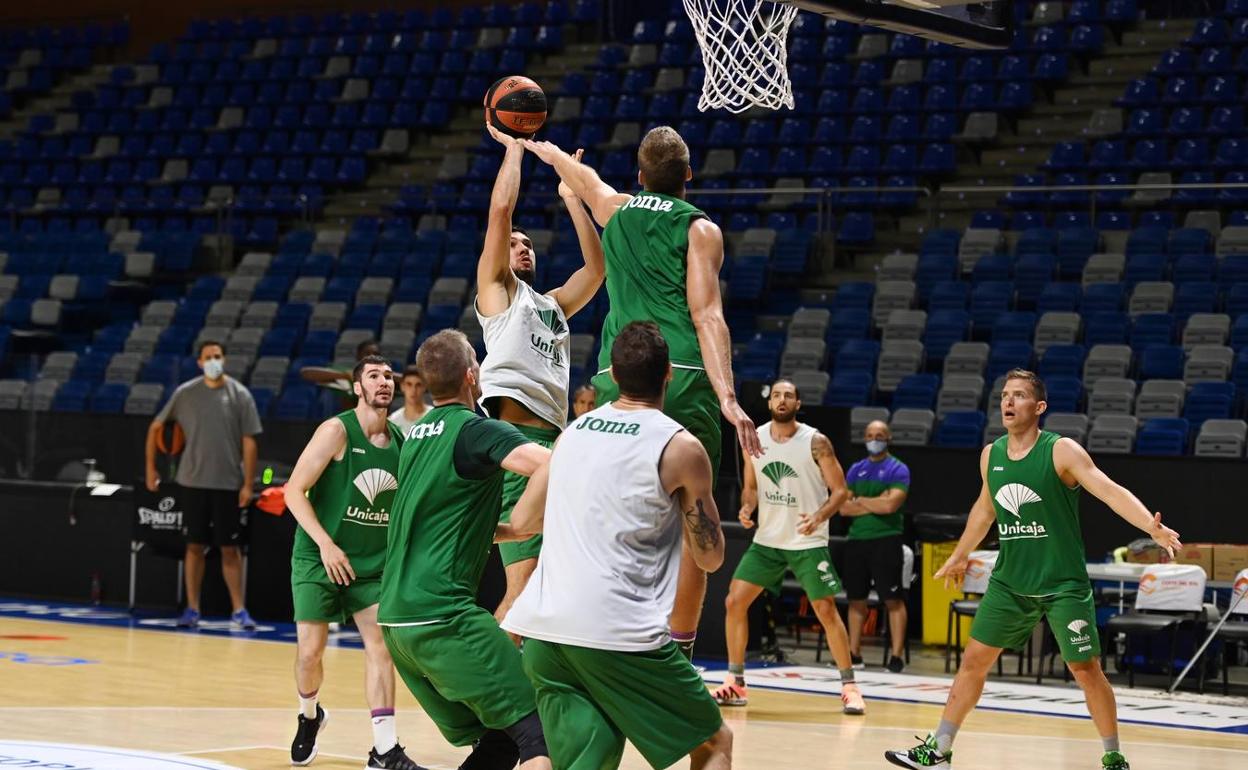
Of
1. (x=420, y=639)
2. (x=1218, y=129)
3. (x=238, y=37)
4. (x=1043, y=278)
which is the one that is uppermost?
(x=238, y=37)

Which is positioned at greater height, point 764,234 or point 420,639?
point 764,234

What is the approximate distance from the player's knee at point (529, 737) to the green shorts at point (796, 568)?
5.46 meters

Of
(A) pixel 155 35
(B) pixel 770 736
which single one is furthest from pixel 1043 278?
(A) pixel 155 35

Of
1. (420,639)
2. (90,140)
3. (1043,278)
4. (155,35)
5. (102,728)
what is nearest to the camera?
(420,639)

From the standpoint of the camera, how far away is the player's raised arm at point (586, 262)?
7.27 m

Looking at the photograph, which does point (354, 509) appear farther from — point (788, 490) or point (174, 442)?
point (174, 442)

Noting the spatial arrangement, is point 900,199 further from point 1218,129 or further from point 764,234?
point 1218,129

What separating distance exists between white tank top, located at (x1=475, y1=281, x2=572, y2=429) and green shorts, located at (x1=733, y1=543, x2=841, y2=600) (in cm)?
430

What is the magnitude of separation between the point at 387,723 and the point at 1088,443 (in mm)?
9039

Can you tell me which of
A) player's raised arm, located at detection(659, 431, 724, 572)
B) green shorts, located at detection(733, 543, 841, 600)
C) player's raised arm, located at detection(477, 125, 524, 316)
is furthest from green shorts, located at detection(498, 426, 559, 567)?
green shorts, located at detection(733, 543, 841, 600)

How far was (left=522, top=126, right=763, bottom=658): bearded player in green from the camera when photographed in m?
6.56

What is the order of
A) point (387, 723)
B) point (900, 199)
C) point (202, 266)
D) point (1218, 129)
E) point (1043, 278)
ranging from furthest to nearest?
point (202, 266)
point (900, 199)
point (1218, 129)
point (1043, 278)
point (387, 723)

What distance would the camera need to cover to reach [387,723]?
25.5ft

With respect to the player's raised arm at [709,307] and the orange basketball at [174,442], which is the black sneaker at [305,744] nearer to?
the player's raised arm at [709,307]
